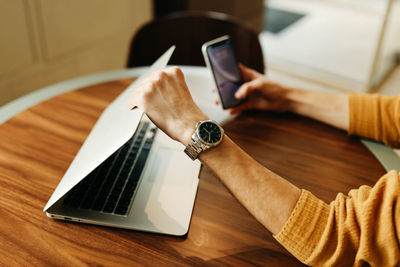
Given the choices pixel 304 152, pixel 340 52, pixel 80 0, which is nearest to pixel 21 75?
pixel 80 0

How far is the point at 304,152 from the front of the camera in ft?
3.13

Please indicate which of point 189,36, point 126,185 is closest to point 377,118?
point 126,185

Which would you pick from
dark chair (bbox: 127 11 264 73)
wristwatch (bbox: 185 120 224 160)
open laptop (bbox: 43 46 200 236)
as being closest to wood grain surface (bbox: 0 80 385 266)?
open laptop (bbox: 43 46 200 236)

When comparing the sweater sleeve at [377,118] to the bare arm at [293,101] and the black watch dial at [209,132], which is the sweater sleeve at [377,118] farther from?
the black watch dial at [209,132]

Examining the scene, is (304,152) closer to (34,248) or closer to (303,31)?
(34,248)

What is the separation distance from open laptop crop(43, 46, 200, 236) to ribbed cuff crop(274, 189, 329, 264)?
182mm

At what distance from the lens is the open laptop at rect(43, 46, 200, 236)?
27.6 inches

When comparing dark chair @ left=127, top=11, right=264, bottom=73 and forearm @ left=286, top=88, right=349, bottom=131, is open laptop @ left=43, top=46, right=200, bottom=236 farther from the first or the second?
dark chair @ left=127, top=11, right=264, bottom=73

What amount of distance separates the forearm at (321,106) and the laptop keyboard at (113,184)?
1.41 feet

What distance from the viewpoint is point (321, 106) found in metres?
1.06

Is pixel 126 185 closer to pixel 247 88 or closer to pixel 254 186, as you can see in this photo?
pixel 254 186

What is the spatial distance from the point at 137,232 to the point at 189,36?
37.7 inches

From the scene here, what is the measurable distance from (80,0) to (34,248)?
1.49m

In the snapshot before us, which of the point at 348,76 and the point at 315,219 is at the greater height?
the point at 315,219
